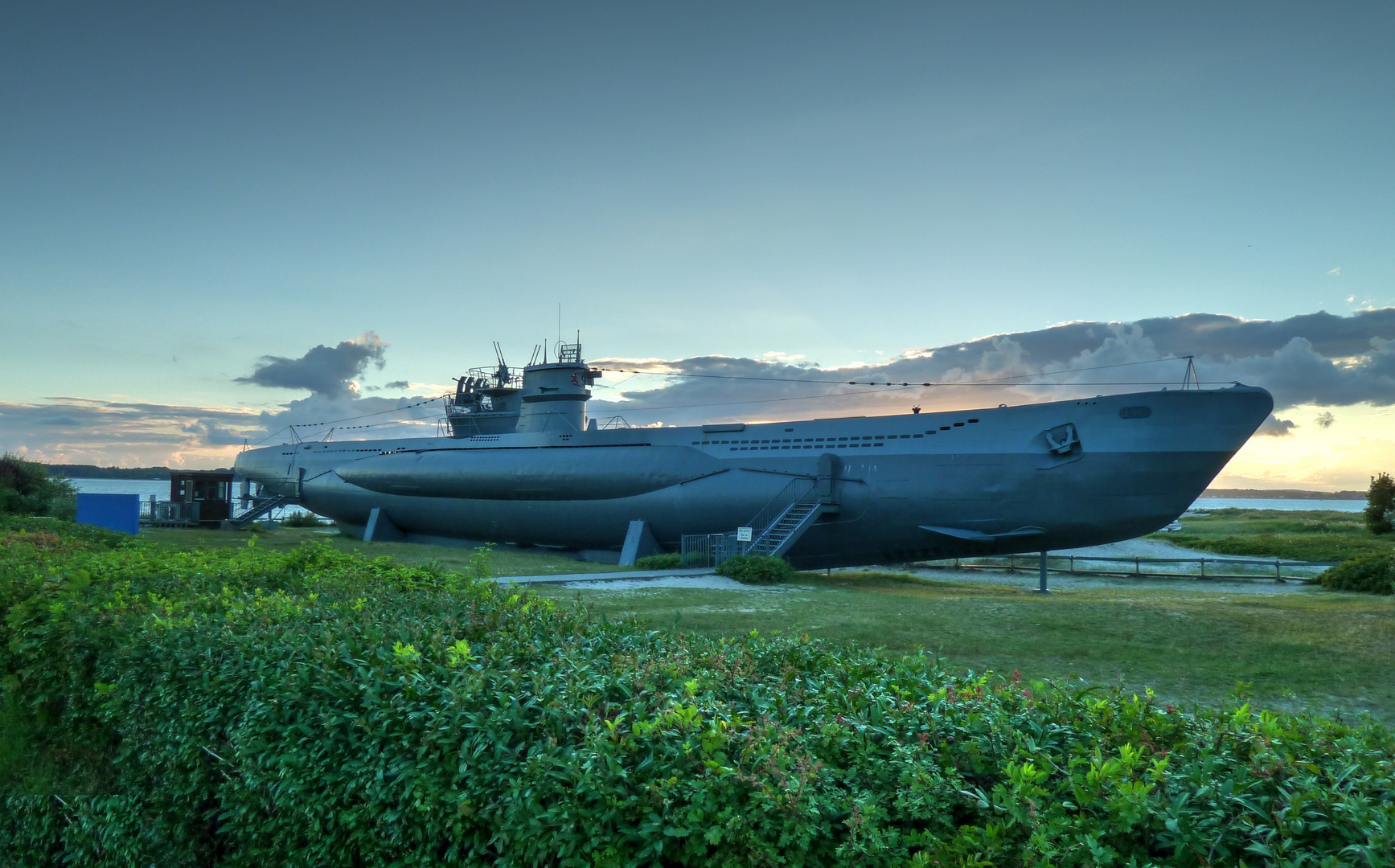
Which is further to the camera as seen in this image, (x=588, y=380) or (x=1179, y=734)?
(x=588, y=380)

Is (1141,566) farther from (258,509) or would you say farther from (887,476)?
(258,509)

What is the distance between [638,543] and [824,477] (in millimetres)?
6705

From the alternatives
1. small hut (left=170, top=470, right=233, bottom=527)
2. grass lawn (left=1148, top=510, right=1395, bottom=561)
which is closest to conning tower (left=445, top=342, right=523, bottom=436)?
small hut (left=170, top=470, right=233, bottom=527)

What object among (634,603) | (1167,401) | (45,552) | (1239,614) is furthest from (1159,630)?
(45,552)

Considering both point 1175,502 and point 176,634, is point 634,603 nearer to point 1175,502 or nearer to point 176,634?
point 176,634

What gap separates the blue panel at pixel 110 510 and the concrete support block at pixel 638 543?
2206cm

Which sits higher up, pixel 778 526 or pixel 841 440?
pixel 841 440

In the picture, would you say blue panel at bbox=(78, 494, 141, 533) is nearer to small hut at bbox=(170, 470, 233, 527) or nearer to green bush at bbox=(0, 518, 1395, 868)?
small hut at bbox=(170, 470, 233, 527)

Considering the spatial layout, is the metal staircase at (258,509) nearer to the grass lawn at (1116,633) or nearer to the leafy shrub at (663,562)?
the leafy shrub at (663,562)

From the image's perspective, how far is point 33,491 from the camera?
3309 cm

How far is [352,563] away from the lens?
9336 millimetres

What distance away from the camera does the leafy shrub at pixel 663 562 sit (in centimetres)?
2414

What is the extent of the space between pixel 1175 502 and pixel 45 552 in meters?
22.5

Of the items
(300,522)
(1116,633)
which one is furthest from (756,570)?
(300,522)
